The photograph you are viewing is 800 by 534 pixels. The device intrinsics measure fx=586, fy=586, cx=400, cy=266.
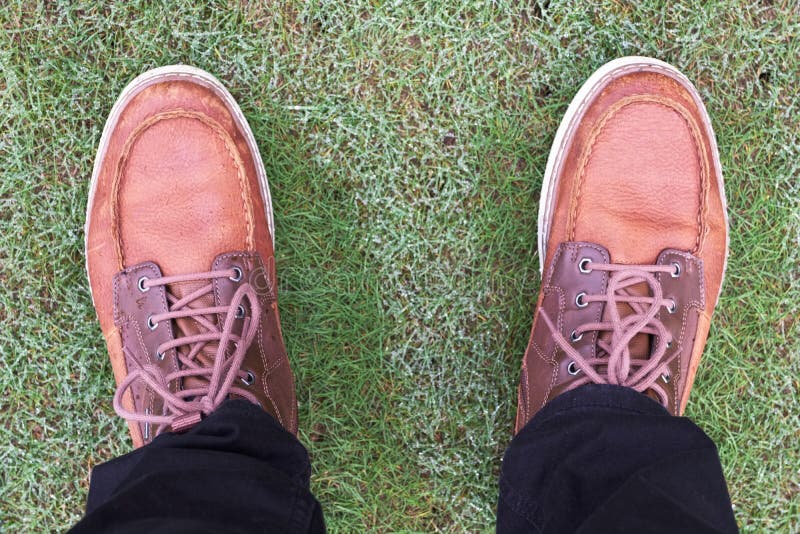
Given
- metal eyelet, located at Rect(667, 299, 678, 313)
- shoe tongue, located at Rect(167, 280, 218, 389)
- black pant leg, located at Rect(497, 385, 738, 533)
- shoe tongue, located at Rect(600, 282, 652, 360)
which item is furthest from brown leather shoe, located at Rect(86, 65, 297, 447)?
metal eyelet, located at Rect(667, 299, 678, 313)

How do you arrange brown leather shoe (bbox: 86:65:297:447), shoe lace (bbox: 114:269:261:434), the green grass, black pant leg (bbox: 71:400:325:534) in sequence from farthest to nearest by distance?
the green grass → brown leather shoe (bbox: 86:65:297:447) → shoe lace (bbox: 114:269:261:434) → black pant leg (bbox: 71:400:325:534)

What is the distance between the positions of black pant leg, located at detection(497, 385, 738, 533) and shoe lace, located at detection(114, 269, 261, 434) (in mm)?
656

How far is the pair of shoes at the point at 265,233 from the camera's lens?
4.70 feet

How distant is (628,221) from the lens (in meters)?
1.47

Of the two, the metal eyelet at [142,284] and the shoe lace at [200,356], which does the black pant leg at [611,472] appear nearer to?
the shoe lace at [200,356]

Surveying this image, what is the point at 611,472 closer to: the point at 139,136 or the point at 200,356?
the point at 200,356

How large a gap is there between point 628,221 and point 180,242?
3.67 feet

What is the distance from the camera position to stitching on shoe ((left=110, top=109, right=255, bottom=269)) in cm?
145

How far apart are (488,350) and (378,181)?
0.54m

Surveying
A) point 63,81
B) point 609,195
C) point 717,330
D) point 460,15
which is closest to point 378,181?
point 460,15

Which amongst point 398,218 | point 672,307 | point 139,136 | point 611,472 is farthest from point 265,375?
point 672,307

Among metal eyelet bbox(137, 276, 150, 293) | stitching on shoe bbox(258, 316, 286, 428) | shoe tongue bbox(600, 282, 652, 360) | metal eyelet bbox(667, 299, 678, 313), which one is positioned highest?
metal eyelet bbox(667, 299, 678, 313)

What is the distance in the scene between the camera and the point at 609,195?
1.47m

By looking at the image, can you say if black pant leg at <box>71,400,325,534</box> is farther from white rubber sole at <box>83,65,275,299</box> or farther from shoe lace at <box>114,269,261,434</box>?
white rubber sole at <box>83,65,275,299</box>
